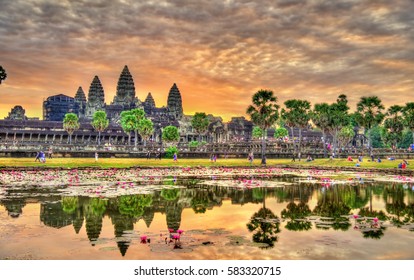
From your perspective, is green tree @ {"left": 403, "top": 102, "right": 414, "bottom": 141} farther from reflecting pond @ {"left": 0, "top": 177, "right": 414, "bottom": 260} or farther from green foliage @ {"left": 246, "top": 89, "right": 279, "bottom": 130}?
reflecting pond @ {"left": 0, "top": 177, "right": 414, "bottom": 260}

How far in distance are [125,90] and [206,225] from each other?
16487cm

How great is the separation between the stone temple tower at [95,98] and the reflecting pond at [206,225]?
514ft

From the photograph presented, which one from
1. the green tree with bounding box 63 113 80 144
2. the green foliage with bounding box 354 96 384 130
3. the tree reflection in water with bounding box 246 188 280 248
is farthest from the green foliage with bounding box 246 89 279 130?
the green tree with bounding box 63 113 80 144

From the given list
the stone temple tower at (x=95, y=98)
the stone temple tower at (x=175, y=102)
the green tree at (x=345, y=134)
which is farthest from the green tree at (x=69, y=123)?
the stone temple tower at (x=175, y=102)

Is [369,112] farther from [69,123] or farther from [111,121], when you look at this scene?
[111,121]

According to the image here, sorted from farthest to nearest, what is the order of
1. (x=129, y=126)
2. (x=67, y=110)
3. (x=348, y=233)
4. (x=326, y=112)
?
(x=67, y=110) → (x=129, y=126) → (x=326, y=112) → (x=348, y=233)

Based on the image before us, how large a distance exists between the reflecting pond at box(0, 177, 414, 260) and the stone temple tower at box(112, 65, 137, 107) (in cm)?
15248

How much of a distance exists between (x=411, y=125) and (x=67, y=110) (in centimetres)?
15506

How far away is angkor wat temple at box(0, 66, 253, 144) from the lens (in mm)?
113000

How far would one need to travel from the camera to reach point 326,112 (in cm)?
7419

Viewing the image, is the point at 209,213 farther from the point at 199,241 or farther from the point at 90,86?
the point at 90,86

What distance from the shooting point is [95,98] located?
17738cm
